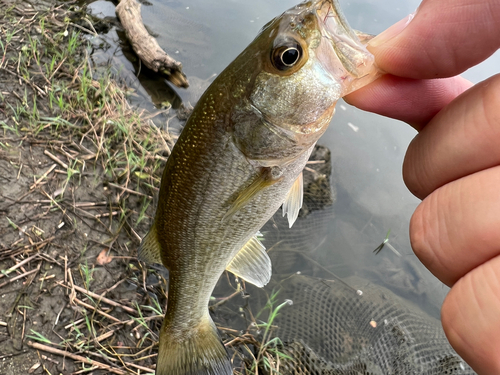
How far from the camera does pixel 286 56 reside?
121 centimetres

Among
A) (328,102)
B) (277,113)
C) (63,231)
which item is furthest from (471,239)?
(63,231)

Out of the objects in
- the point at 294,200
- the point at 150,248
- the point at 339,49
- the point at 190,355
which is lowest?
the point at 190,355

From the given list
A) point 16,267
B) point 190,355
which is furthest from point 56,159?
point 190,355

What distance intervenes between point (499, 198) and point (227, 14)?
244 inches

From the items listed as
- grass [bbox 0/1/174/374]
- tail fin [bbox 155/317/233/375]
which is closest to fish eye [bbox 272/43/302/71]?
tail fin [bbox 155/317/233/375]

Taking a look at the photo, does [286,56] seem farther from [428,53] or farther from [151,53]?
[151,53]

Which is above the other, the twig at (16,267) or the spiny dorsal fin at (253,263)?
the spiny dorsal fin at (253,263)

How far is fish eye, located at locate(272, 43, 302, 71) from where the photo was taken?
1183mm

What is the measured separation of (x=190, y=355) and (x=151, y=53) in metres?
4.24

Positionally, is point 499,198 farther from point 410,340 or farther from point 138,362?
point 138,362

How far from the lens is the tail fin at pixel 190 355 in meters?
1.91

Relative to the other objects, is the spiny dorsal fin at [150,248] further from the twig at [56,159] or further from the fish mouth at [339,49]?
the twig at [56,159]

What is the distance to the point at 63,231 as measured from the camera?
282 cm

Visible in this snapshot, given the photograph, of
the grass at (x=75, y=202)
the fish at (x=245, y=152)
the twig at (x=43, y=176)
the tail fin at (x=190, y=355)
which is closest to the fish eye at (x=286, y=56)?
the fish at (x=245, y=152)
